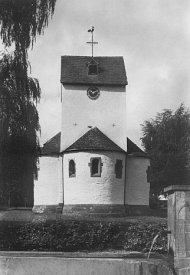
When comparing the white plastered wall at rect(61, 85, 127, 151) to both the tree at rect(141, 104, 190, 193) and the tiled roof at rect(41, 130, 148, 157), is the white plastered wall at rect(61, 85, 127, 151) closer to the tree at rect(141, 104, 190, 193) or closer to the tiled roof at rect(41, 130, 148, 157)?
the tiled roof at rect(41, 130, 148, 157)

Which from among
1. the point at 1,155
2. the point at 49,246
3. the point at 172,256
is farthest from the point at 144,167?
the point at 172,256

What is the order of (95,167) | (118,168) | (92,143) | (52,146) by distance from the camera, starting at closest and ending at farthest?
1. (95,167)
2. (92,143)
3. (118,168)
4. (52,146)

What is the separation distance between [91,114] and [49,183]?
5634 millimetres

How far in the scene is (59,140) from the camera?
36344mm

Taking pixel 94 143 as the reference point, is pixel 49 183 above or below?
below

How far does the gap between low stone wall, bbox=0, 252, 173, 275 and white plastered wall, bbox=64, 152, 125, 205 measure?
2393cm

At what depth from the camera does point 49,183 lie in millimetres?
35438

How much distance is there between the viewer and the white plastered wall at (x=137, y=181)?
34.9 m

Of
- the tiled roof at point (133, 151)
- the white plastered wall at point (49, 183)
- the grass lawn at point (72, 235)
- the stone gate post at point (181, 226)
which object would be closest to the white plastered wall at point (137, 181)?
the tiled roof at point (133, 151)

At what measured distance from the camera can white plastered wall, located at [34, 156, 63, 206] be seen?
115 ft

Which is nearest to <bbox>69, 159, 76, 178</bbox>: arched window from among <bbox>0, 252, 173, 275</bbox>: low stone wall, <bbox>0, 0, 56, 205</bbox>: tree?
<bbox>0, 0, 56, 205</bbox>: tree

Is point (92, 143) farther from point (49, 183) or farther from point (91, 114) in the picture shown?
point (49, 183)

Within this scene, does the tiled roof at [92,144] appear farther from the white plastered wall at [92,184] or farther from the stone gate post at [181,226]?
the stone gate post at [181,226]

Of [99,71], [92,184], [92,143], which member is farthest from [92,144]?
[99,71]
